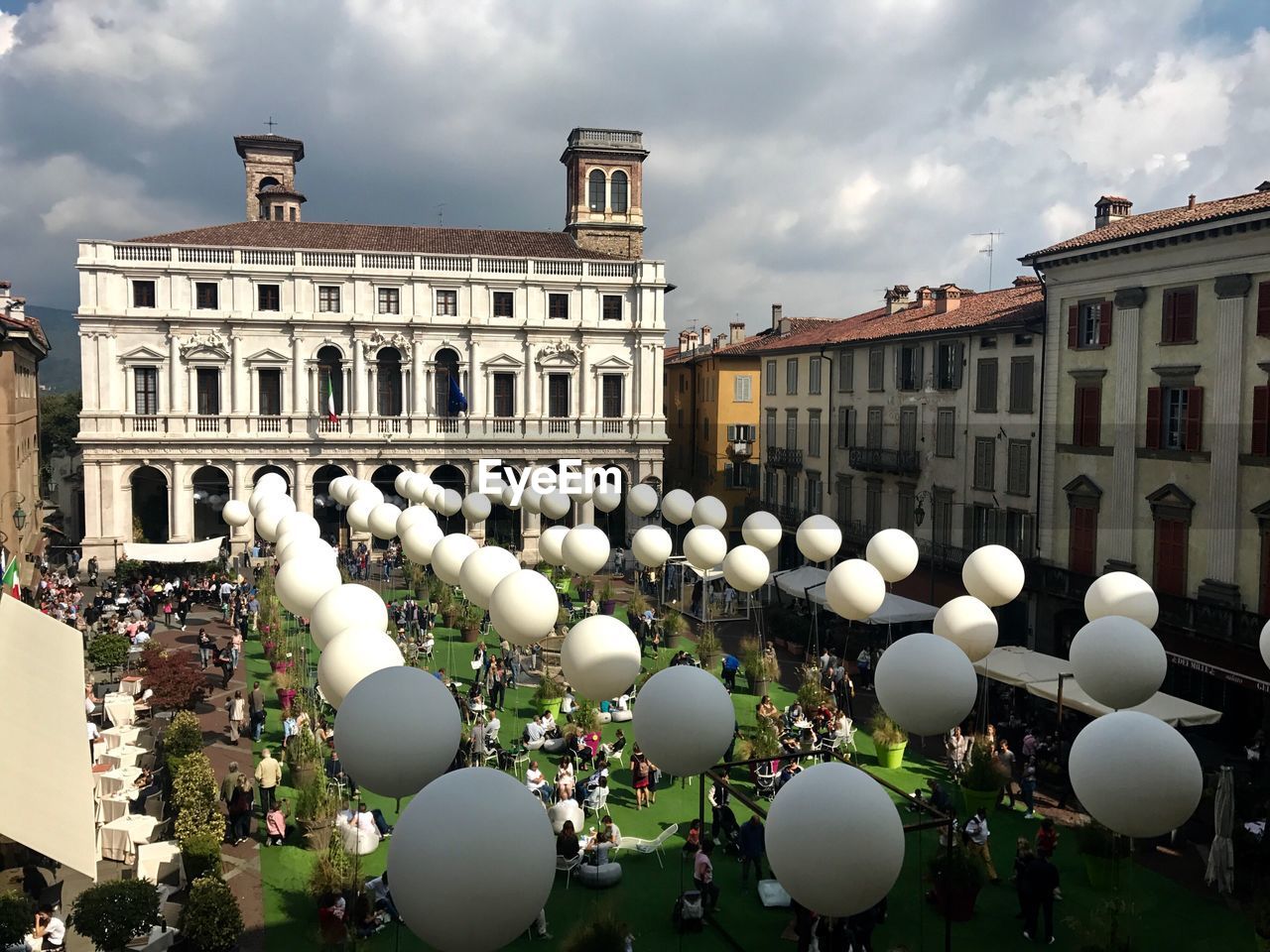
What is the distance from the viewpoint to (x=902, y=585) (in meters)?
33.7

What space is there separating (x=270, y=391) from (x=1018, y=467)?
101 ft

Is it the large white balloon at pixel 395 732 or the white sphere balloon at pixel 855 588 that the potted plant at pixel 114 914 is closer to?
the large white balloon at pixel 395 732

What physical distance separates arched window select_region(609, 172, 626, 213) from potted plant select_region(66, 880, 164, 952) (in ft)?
144

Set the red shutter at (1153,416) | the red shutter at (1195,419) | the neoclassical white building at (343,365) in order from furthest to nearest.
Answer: the neoclassical white building at (343,365), the red shutter at (1153,416), the red shutter at (1195,419)

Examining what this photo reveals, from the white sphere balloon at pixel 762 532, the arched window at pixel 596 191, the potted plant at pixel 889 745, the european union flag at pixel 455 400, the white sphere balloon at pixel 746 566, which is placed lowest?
the potted plant at pixel 889 745

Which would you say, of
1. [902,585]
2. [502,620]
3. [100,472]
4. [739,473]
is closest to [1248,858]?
[502,620]

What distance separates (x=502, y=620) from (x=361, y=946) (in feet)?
19.0

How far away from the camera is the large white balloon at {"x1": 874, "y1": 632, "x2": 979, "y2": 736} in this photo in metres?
12.4

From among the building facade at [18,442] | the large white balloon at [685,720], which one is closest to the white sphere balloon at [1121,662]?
the large white balloon at [685,720]

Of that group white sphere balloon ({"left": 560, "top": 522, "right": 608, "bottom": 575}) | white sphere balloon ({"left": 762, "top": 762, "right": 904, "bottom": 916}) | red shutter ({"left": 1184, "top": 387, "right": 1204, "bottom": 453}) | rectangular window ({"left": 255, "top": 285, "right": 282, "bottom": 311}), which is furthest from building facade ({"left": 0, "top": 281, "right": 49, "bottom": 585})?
red shutter ({"left": 1184, "top": 387, "right": 1204, "bottom": 453})

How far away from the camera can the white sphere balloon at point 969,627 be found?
16.2 m

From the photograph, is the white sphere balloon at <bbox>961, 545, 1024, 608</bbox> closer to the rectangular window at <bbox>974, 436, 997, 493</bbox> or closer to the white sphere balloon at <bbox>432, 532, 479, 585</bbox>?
the white sphere balloon at <bbox>432, 532, 479, 585</bbox>

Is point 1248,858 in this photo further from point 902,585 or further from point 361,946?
point 902,585

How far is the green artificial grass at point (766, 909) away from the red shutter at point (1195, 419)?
10828 mm
